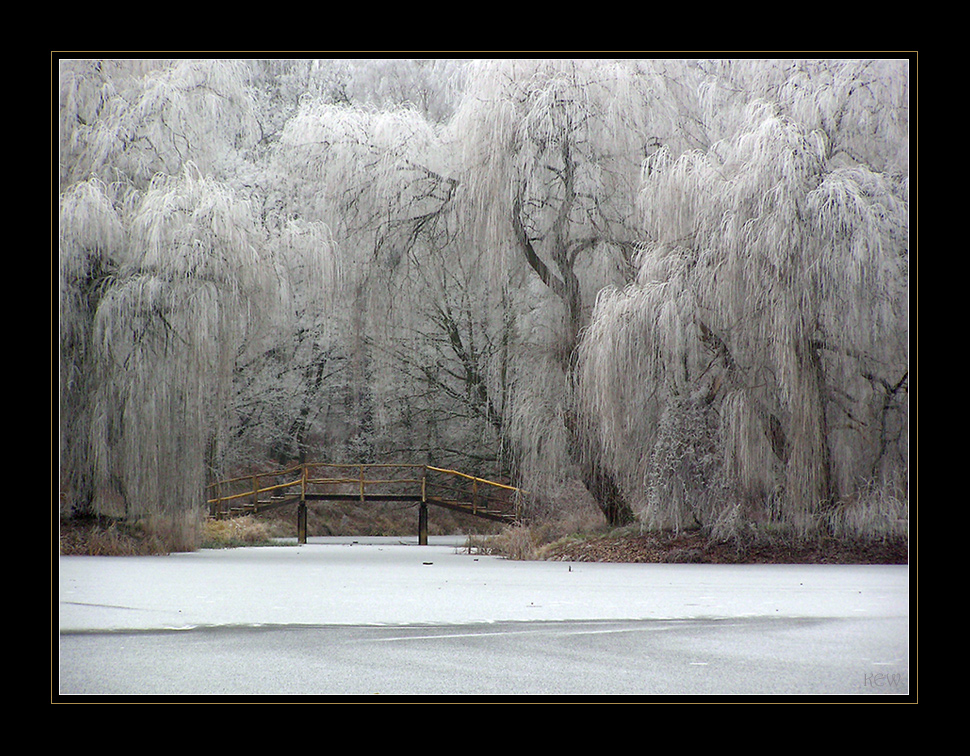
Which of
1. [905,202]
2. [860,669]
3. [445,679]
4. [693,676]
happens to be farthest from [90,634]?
[905,202]

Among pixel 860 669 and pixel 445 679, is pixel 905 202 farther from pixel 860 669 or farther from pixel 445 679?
pixel 445 679

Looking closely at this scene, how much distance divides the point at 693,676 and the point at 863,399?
4.15m

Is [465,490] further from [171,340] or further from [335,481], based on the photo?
[171,340]

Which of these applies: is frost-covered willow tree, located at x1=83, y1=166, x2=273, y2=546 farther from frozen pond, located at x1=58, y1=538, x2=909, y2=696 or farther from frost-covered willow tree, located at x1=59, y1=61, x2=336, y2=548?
frozen pond, located at x1=58, y1=538, x2=909, y2=696

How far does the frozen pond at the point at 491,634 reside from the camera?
2.88m

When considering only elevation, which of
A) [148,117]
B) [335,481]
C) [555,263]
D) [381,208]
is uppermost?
[148,117]

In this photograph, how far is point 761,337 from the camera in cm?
700

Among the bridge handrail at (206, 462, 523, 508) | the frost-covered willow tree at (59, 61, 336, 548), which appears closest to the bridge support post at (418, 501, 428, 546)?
Answer: the bridge handrail at (206, 462, 523, 508)

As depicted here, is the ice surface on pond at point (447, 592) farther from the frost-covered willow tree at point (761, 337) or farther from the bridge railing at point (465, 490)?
the bridge railing at point (465, 490)

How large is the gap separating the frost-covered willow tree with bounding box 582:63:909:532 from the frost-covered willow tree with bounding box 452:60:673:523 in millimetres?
961

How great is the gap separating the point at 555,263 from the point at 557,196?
0.61 metres

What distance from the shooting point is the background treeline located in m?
6.72

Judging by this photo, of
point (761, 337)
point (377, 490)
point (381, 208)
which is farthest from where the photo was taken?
point (377, 490)

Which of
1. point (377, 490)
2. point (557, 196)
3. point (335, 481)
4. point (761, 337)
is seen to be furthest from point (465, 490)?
point (761, 337)
